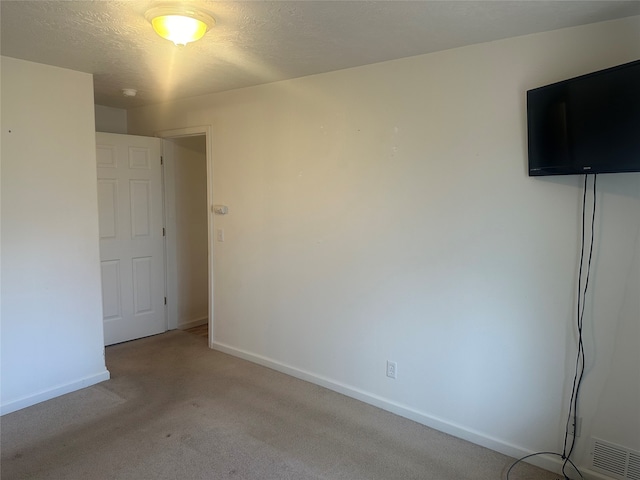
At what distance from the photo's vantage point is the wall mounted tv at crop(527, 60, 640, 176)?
1807mm

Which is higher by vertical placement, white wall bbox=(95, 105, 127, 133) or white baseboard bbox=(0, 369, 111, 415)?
white wall bbox=(95, 105, 127, 133)

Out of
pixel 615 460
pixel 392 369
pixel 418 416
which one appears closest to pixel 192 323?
pixel 392 369

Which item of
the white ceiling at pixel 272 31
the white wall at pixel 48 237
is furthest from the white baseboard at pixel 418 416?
the white ceiling at pixel 272 31

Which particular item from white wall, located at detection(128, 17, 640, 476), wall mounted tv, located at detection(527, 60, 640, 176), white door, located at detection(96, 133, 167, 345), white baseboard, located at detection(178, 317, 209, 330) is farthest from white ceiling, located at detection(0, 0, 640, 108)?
white baseboard, located at detection(178, 317, 209, 330)

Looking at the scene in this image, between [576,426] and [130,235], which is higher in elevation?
[130,235]

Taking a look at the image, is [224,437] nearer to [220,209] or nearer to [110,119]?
[220,209]

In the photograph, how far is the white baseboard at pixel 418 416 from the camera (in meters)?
2.33

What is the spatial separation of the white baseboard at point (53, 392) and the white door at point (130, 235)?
812 millimetres

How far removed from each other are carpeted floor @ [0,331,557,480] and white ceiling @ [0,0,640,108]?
2.28 metres

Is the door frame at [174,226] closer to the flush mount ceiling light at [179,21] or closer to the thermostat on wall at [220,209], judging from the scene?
the thermostat on wall at [220,209]

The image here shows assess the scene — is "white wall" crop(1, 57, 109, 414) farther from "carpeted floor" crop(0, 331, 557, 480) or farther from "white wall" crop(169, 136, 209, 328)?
"white wall" crop(169, 136, 209, 328)

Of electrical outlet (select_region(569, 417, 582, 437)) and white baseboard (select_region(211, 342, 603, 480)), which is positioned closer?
electrical outlet (select_region(569, 417, 582, 437))

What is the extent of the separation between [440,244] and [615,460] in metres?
1.37

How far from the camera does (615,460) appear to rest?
2121 mm
